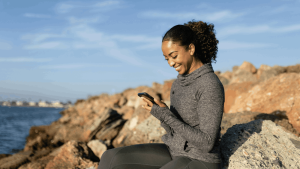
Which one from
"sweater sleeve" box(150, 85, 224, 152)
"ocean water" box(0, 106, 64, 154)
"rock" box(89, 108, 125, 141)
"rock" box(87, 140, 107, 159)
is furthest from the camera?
"ocean water" box(0, 106, 64, 154)

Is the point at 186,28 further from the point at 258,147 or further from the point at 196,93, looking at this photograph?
the point at 258,147

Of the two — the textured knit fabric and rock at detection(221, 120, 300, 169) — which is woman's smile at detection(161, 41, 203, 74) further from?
rock at detection(221, 120, 300, 169)

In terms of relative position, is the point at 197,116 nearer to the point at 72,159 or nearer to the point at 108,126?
the point at 72,159

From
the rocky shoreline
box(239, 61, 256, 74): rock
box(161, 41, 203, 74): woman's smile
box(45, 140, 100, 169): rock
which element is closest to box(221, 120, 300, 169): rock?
the rocky shoreline

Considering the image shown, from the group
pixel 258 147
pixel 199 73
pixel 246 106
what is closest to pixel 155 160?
pixel 199 73

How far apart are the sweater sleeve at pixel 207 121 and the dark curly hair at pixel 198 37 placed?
50cm

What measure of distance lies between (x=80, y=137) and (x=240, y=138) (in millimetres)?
7741

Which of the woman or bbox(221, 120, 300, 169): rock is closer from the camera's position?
the woman

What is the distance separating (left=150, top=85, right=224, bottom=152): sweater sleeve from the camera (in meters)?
1.98

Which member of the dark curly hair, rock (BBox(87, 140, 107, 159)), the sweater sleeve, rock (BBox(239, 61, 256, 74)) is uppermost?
rock (BBox(239, 61, 256, 74))

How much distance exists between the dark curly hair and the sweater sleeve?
502 millimetres

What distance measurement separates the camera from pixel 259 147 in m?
2.55

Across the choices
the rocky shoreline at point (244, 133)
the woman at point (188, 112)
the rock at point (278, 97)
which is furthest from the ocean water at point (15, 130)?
the woman at point (188, 112)

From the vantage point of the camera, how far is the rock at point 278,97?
4.52 meters
